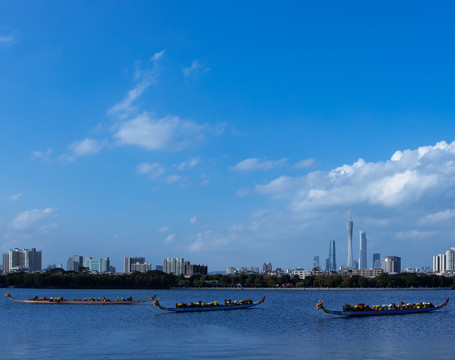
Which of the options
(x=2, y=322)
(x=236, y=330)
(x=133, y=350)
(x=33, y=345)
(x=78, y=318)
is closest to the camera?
(x=133, y=350)

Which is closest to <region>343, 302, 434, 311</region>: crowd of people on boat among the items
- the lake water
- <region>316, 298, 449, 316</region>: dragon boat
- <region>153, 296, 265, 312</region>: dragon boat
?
<region>316, 298, 449, 316</region>: dragon boat

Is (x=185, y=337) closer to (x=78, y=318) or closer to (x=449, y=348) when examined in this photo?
(x=449, y=348)

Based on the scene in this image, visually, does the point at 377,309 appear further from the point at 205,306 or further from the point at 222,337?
the point at 222,337

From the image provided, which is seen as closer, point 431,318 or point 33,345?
point 33,345

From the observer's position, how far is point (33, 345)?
48.6 meters

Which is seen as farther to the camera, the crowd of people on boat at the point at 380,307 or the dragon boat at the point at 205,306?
the dragon boat at the point at 205,306

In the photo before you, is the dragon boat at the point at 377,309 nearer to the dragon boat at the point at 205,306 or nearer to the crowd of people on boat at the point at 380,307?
the crowd of people on boat at the point at 380,307

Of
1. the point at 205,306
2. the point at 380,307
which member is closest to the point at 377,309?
the point at 380,307

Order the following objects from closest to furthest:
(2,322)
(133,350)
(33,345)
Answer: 1. (133,350)
2. (33,345)
3. (2,322)

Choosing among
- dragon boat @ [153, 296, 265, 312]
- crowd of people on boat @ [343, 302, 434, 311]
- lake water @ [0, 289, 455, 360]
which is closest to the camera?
lake water @ [0, 289, 455, 360]

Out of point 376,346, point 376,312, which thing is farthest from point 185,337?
point 376,312

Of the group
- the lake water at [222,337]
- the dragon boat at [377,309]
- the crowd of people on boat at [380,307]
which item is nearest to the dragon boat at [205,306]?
the lake water at [222,337]

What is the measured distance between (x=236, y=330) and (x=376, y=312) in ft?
105

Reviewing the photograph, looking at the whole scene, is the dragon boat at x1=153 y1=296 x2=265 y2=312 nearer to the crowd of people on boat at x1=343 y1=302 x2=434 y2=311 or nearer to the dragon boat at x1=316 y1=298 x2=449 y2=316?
the dragon boat at x1=316 y1=298 x2=449 y2=316
